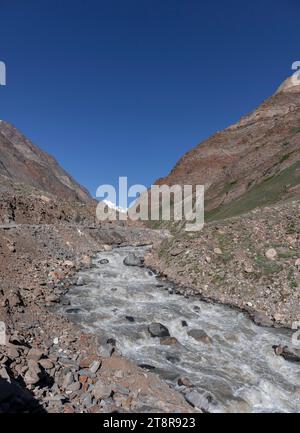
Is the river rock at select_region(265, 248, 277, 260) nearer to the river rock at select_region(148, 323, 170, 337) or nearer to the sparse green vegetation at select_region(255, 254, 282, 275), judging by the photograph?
the sparse green vegetation at select_region(255, 254, 282, 275)

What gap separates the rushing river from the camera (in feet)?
31.3

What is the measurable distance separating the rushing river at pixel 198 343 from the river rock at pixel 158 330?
0.88 feet

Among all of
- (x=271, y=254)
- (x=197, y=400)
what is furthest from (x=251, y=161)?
(x=197, y=400)

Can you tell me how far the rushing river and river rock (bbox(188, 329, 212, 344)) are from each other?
0.53 ft

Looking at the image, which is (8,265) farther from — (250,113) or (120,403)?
(250,113)

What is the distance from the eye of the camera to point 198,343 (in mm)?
12383

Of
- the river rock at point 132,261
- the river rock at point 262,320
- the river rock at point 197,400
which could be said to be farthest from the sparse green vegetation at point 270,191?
the river rock at point 197,400

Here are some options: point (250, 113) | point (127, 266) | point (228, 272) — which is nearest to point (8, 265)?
point (127, 266)

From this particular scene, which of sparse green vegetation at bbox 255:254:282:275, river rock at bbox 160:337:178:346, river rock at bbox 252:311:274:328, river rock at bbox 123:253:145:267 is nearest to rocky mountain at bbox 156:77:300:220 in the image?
sparse green vegetation at bbox 255:254:282:275

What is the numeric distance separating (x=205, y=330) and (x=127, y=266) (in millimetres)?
10141

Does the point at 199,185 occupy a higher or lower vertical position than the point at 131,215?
higher

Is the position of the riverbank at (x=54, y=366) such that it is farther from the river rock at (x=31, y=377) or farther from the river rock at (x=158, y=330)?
the river rock at (x=158, y=330)

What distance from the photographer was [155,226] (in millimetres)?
57875

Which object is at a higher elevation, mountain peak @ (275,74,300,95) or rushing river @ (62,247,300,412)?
mountain peak @ (275,74,300,95)
